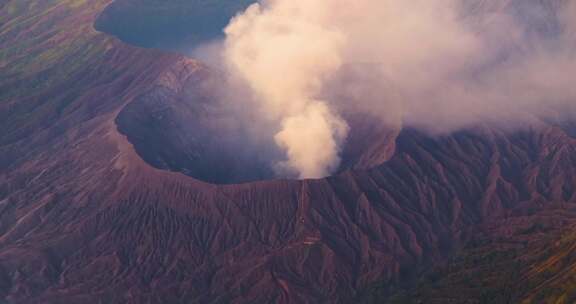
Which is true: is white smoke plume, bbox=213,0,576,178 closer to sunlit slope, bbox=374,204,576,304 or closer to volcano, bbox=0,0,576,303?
volcano, bbox=0,0,576,303

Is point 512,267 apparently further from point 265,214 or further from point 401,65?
point 401,65

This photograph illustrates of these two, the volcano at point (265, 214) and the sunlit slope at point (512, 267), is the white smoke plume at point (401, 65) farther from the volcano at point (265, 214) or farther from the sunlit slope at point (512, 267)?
the sunlit slope at point (512, 267)

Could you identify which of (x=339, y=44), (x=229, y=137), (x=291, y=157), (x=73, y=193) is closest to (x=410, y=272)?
(x=291, y=157)

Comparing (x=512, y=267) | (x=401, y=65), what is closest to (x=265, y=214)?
(x=512, y=267)

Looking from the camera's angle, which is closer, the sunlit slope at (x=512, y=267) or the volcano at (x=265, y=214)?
the sunlit slope at (x=512, y=267)

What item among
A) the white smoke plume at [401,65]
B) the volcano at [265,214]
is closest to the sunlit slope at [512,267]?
the volcano at [265,214]
